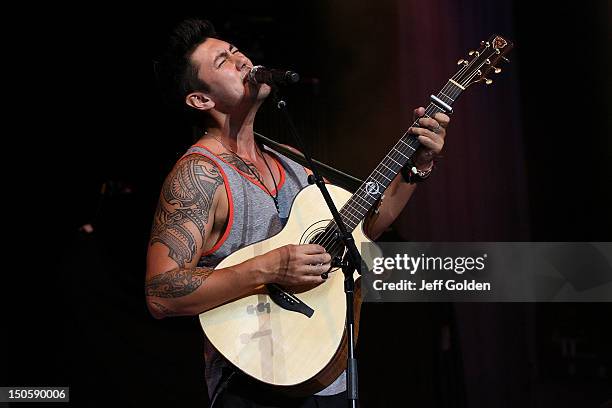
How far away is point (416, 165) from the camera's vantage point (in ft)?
8.89

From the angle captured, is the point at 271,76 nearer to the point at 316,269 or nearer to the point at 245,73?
the point at 245,73

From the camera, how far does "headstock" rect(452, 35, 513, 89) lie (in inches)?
105

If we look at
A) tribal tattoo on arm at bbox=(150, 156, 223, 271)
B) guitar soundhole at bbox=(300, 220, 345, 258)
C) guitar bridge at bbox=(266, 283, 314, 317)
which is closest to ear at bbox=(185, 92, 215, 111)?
tribal tattoo on arm at bbox=(150, 156, 223, 271)

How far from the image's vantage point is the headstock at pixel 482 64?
8.77ft

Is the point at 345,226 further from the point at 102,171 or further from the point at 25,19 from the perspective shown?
the point at 25,19

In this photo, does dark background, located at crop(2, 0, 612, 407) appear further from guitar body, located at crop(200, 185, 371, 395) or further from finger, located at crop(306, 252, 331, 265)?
finger, located at crop(306, 252, 331, 265)

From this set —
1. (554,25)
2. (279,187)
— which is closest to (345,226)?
(279,187)

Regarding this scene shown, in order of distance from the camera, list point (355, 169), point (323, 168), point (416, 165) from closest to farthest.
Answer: point (416, 165)
point (323, 168)
point (355, 169)

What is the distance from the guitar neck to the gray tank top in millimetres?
242

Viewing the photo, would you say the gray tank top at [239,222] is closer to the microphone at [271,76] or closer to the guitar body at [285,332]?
the guitar body at [285,332]

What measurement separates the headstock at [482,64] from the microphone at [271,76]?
0.60 m

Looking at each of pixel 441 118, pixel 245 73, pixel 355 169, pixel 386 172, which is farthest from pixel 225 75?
pixel 355 169

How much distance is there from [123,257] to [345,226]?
6.46 feet

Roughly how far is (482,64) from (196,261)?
112 centimetres
